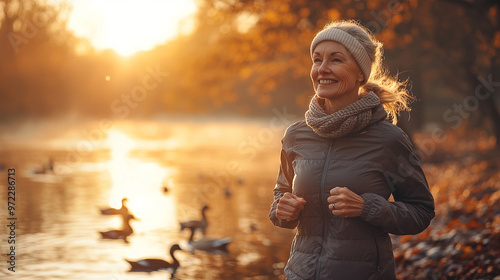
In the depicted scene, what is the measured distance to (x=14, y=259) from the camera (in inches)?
378

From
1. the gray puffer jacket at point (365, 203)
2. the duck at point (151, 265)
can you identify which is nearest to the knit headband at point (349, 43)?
the gray puffer jacket at point (365, 203)

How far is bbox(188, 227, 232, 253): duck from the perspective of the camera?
38.0ft

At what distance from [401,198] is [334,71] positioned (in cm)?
76

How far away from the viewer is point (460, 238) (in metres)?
8.45

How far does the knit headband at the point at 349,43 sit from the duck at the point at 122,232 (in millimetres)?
10066

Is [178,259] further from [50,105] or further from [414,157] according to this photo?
[50,105]

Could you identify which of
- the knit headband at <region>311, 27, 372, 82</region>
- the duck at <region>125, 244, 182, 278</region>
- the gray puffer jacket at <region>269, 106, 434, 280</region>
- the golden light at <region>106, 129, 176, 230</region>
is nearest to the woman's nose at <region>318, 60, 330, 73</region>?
the knit headband at <region>311, 27, 372, 82</region>

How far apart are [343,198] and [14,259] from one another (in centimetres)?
854

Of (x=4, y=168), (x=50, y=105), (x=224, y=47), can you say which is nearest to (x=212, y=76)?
(x=224, y=47)

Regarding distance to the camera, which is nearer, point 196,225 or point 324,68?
point 324,68

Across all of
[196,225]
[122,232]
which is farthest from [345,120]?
[196,225]

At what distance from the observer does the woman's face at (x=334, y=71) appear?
285cm

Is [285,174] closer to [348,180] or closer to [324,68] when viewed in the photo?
[348,180]

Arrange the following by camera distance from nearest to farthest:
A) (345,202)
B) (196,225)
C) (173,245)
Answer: (345,202) → (173,245) → (196,225)
